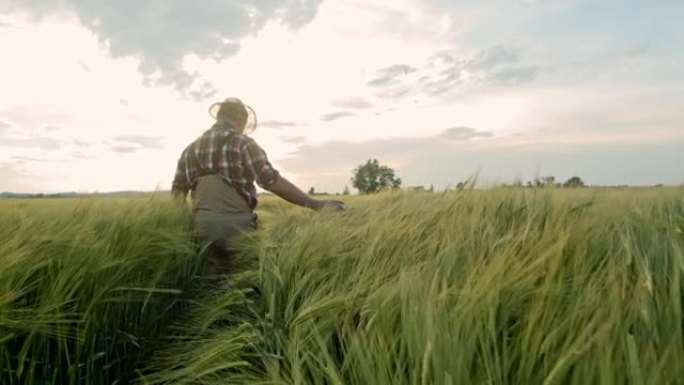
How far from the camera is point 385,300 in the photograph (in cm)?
108

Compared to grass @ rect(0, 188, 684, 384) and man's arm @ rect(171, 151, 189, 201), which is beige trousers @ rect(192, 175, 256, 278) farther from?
grass @ rect(0, 188, 684, 384)

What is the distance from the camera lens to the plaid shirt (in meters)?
3.61

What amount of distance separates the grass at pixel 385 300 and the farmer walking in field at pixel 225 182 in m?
0.63

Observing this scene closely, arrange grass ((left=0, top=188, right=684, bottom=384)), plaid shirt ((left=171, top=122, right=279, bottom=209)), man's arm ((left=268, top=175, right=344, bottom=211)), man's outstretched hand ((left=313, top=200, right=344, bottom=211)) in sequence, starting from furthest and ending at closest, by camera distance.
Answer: man's arm ((left=268, top=175, right=344, bottom=211)), plaid shirt ((left=171, top=122, right=279, bottom=209)), man's outstretched hand ((left=313, top=200, right=344, bottom=211)), grass ((left=0, top=188, right=684, bottom=384))

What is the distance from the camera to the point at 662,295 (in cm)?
96

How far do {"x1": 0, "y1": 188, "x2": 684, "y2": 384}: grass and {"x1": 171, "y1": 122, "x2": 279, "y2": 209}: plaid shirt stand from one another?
2.99ft

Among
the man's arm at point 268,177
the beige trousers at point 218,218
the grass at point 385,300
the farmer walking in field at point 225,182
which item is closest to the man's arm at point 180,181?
the farmer walking in field at point 225,182

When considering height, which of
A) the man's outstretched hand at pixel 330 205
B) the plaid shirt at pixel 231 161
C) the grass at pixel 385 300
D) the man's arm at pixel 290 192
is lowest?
the grass at pixel 385 300

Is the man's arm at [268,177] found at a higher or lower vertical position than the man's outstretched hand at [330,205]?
higher

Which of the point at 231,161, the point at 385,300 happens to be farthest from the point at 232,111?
the point at 385,300

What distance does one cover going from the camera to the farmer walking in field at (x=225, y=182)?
137 inches

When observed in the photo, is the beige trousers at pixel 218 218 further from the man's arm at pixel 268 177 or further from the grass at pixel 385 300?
the grass at pixel 385 300

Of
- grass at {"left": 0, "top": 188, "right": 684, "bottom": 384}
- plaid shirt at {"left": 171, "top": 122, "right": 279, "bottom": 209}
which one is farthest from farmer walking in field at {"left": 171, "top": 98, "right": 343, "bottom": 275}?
grass at {"left": 0, "top": 188, "right": 684, "bottom": 384}

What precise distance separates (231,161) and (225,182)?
16 cm
